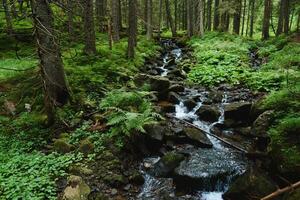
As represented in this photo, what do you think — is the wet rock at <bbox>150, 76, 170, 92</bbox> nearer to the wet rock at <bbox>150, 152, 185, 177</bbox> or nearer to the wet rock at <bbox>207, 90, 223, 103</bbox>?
the wet rock at <bbox>207, 90, 223, 103</bbox>

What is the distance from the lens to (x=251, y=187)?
5984mm

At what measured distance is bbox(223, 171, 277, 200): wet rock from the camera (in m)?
5.89

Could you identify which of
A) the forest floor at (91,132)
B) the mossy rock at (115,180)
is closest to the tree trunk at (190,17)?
the forest floor at (91,132)

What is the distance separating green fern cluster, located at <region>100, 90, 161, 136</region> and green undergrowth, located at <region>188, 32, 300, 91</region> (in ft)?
16.3

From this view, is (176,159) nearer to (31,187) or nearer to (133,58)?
(31,187)

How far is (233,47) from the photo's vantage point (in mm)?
20422

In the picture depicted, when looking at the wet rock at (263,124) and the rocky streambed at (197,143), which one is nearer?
the rocky streambed at (197,143)

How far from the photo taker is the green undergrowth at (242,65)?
1279cm

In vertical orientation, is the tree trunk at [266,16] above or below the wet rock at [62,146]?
above

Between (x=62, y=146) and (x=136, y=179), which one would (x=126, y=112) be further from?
(x=136, y=179)

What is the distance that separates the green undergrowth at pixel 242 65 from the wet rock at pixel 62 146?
23.6 feet

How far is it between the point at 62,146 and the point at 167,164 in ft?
8.71

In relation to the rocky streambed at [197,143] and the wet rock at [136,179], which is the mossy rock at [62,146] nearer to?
the wet rock at [136,179]

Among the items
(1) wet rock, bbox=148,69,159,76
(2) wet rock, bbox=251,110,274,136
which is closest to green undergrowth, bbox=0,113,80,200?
(2) wet rock, bbox=251,110,274,136
